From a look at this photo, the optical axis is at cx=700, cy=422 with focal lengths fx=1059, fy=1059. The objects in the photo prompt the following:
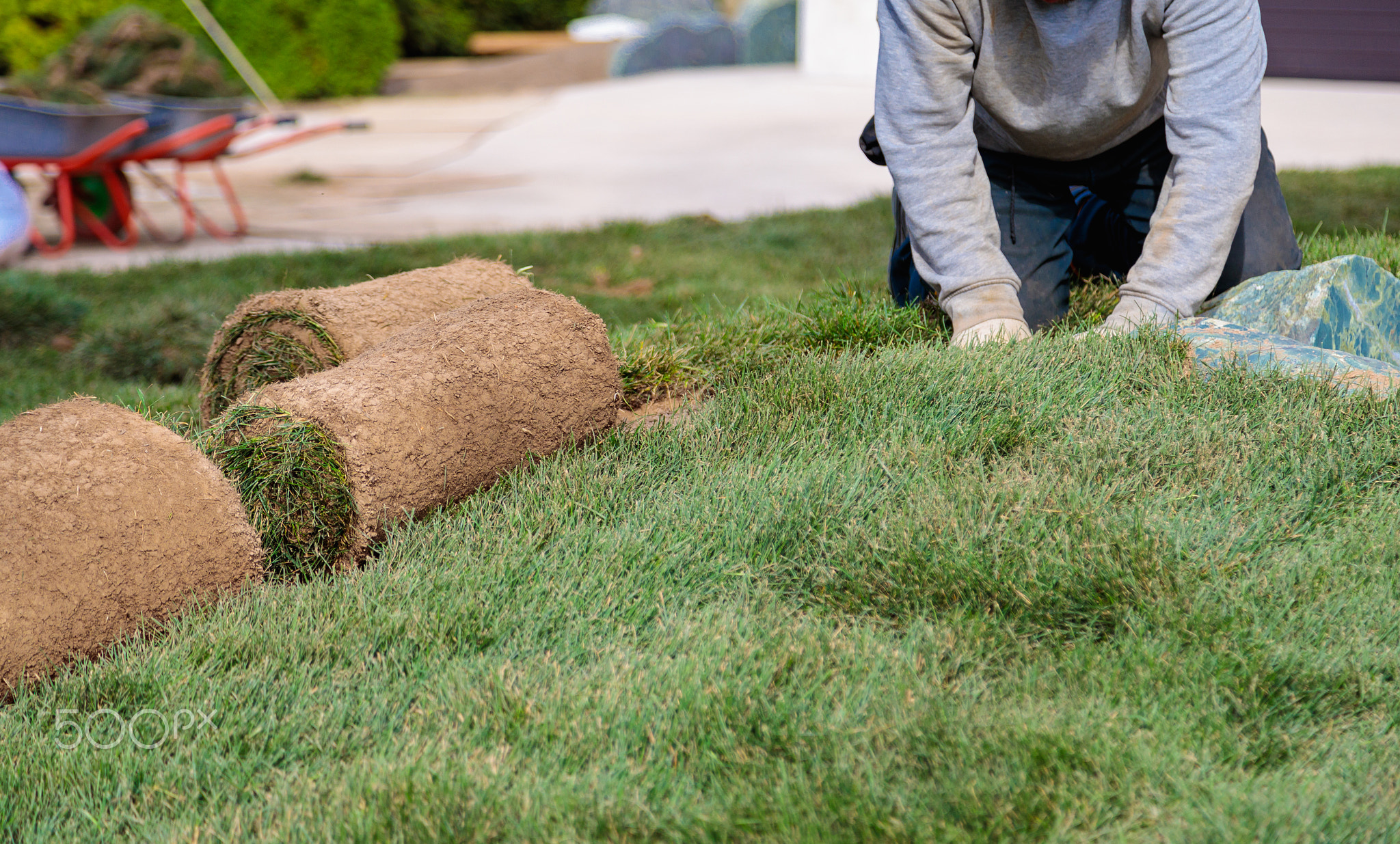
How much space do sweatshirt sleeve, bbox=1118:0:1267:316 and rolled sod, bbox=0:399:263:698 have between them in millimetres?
2393

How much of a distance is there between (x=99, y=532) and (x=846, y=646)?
4.42ft

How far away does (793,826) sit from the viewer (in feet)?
4.62

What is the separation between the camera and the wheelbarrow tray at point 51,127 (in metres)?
6.97

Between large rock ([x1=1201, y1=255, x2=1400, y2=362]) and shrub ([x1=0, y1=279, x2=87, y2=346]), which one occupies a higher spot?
large rock ([x1=1201, y1=255, x2=1400, y2=362])

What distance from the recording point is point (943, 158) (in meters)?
2.96

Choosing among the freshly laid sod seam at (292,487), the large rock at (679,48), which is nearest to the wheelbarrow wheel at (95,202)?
the freshly laid sod seam at (292,487)

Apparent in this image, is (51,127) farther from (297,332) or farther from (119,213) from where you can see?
(297,332)

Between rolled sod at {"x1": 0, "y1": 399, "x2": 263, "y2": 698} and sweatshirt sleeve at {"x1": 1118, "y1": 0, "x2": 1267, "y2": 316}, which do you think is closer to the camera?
rolled sod at {"x1": 0, "y1": 399, "x2": 263, "y2": 698}

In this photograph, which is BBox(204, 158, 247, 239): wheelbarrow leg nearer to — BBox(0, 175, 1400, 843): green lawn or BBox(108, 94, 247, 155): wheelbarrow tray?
BBox(108, 94, 247, 155): wheelbarrow tray

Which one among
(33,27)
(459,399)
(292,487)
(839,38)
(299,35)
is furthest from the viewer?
(299,35)

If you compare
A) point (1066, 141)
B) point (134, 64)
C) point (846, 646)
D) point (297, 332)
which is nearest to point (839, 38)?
point (134, 64)

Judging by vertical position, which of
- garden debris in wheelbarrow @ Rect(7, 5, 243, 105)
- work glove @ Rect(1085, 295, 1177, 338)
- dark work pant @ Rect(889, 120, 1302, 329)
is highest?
garden debris in wheelbarrow @ Rect(7, 5, 243, 105)

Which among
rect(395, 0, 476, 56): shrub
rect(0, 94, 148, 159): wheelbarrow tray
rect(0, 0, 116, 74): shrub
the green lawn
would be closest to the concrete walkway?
rect(0, 94, 148, 159): wheelbarrow tray

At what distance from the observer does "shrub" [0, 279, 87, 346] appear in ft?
17.2
